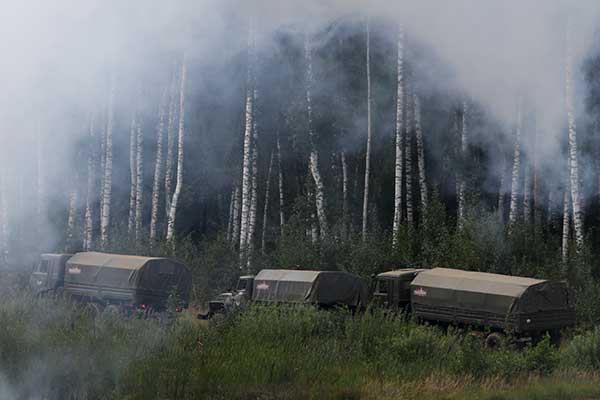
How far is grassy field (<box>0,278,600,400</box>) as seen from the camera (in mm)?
13141

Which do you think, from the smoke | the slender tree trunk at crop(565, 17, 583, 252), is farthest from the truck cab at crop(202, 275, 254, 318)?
the slender tree trunk at crop(565, 17, 583, 252)

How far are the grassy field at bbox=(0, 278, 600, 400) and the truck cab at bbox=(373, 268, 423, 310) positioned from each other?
4.58m

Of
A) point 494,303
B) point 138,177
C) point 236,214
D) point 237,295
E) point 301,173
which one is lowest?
point 237,295

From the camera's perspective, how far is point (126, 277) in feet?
80.4

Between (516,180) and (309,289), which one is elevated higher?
(516,180)

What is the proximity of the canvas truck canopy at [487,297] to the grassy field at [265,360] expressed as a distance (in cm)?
227

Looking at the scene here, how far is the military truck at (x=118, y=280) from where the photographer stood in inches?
960

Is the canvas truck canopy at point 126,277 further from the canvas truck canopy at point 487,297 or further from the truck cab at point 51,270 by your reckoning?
the canvas truck canopy at point 487,297

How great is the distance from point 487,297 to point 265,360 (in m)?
8.02

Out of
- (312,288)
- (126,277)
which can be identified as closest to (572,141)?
(312,288)

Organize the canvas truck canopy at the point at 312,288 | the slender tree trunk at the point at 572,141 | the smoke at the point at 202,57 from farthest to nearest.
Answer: the slender tree trunk at the point at 572,141, the canvas truck canopy at the point at 312,288, the smoke at the point at 202,57

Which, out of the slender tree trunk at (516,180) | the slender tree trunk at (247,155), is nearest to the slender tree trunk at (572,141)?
the slender tree trunk at (516,180)

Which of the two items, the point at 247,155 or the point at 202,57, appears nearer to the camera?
the point at 202,57

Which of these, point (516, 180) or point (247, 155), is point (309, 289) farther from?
point (247, 155)
